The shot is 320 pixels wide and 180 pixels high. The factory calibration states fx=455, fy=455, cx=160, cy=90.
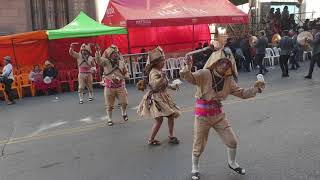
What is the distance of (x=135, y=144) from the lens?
738 cm

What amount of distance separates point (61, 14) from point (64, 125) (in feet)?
39.0

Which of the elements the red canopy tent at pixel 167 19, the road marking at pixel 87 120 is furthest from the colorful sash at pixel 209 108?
the red canopy tent at pixel 167 19

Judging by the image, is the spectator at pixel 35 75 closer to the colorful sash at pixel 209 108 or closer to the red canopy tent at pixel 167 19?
the red canopy tent at pixel 167 19

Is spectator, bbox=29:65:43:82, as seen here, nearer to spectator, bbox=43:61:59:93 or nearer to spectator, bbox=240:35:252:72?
spectator, bbox=43:61:59:93

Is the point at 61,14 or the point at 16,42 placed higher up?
the point at 61,14

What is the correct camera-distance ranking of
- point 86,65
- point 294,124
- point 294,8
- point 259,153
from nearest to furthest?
point 259,153, point 294,124, point 86,65, point 294,8

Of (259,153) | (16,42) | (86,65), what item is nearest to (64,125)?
(86,65)

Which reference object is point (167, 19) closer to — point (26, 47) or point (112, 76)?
point (26, 47)

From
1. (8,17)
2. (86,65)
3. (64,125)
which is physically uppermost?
(8,17)

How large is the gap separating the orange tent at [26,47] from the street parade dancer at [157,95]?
9325 mm

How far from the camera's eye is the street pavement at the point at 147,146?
5.87 m

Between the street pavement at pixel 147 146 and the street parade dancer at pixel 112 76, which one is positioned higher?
the street parade dancer at pixel 112 76

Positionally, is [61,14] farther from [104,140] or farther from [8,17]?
[104,140]

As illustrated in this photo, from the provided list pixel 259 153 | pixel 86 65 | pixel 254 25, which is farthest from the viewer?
pixel 254 25
